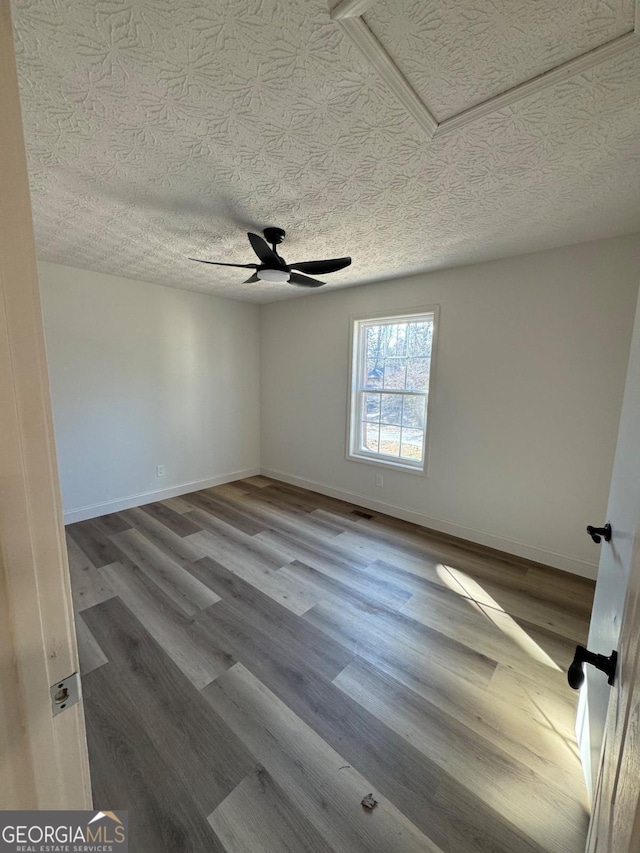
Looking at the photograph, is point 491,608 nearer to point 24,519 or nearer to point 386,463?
point 386,463

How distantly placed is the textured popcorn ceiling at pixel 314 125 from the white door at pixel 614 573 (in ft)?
2.89

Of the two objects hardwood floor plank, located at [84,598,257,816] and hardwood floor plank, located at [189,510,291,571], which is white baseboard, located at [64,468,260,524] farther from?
hardwood floor plank, located at [84,598,257,816]

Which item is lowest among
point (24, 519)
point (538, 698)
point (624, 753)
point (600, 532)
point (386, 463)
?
point (538, 698)

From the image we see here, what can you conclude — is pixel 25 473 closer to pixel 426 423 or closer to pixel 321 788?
pixel 321 788

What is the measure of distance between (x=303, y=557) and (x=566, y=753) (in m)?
1.81

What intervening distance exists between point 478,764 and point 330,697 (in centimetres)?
63

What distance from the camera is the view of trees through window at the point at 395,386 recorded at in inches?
131

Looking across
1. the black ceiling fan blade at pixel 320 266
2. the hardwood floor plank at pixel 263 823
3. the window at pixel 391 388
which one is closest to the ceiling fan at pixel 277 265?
the black ceiling fan blade at pixel 320 266

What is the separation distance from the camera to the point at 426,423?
323cm

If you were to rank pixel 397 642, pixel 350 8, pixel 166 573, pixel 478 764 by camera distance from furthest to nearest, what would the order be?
pixel 166 573, pixel 397 642, pixel 478 764, pixel 350 8

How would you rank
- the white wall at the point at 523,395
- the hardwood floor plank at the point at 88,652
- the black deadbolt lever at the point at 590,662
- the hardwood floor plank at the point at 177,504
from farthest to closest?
the hardwood floor plank at the point at 177,504 → the white wall at the point at 523,395 → the hardwood floor plank at the point at 88,652 → the black deadbolt lever at the point at 590,662

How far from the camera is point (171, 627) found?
1.93 m

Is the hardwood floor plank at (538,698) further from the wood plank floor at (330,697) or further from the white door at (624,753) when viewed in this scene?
the white door at (624,753)

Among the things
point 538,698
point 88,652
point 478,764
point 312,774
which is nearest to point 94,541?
point 88,652
